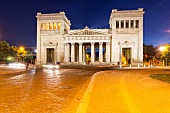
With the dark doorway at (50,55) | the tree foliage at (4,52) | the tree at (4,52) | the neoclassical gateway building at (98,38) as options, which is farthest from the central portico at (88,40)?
the tree at (4,52)

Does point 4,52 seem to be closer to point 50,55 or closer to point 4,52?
point 4,52

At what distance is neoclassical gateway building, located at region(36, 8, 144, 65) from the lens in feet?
200

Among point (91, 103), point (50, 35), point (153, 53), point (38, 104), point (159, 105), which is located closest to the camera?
point (159, 105)

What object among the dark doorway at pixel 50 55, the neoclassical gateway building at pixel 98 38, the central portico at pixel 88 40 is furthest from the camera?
the dark doorway at pixel 50 55

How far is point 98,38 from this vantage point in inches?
2454

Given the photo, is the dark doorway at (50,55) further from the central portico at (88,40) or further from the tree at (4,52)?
the tree at (4,52)

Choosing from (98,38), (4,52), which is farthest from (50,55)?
(98,38)

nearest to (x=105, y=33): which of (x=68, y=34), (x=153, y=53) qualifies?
(x=68, y=34)

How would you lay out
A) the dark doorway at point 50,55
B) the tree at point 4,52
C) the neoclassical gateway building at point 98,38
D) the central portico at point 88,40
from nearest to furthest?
1. the tree at point 4,52
2. the neoclassical gateway building at point 98,38
3. the central portico at point 88,40
4. the dark doorway at point 50,55

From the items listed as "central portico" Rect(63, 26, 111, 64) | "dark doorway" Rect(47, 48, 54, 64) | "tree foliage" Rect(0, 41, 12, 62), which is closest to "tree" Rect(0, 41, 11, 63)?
"tree foliage" Rect(0, 41, 12, 62)

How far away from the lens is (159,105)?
22.9ft

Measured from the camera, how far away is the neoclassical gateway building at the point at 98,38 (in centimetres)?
6081

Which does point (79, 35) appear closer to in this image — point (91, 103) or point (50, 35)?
point (50, 35)

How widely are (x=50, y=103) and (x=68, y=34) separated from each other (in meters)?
56.3
